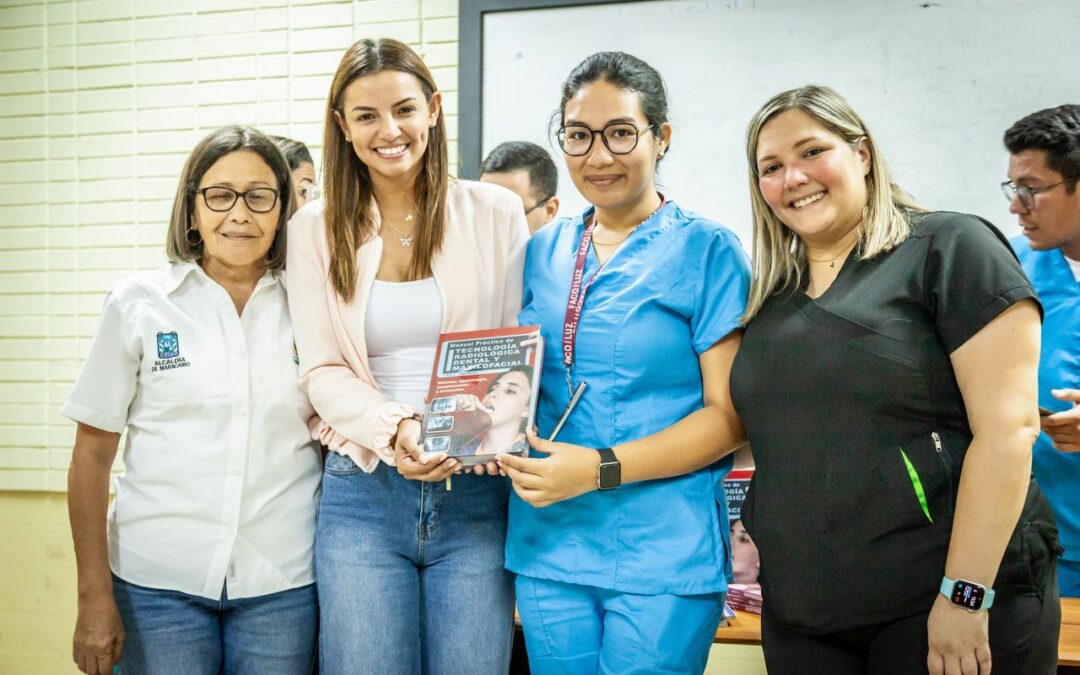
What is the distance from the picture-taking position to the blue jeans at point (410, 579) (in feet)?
5.77

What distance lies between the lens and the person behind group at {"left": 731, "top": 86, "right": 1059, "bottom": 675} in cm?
139

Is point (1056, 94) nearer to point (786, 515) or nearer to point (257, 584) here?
point (786, 515)

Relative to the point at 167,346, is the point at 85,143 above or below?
above

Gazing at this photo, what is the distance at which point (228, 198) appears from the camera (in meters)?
1.95

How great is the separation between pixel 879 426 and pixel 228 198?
147 centimetres

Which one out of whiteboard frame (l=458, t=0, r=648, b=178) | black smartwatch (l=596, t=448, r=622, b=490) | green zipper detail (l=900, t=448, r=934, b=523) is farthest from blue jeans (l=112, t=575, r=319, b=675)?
whiteboard frame (l=458, t=0, r=648, b=178)

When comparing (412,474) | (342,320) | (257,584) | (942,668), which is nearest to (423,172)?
(342,320)

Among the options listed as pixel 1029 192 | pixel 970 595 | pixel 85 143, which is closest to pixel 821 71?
pixel 1029 192

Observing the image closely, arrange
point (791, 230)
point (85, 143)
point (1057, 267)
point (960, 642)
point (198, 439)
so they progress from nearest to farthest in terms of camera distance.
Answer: point (960, 642)
point (791, 230)
point (198, 439)
point (1057, 267)
point (85, 143)

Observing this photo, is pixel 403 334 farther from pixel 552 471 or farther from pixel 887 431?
pixel 887 431

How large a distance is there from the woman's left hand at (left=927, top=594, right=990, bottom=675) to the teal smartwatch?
0.01m

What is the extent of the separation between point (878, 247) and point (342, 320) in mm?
1115

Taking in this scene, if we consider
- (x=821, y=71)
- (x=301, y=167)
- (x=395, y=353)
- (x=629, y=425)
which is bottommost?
(x=629, y=425)

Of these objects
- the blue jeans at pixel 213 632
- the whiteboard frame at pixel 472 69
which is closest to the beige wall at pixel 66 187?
the whiteboard frame at pixel 472 69
